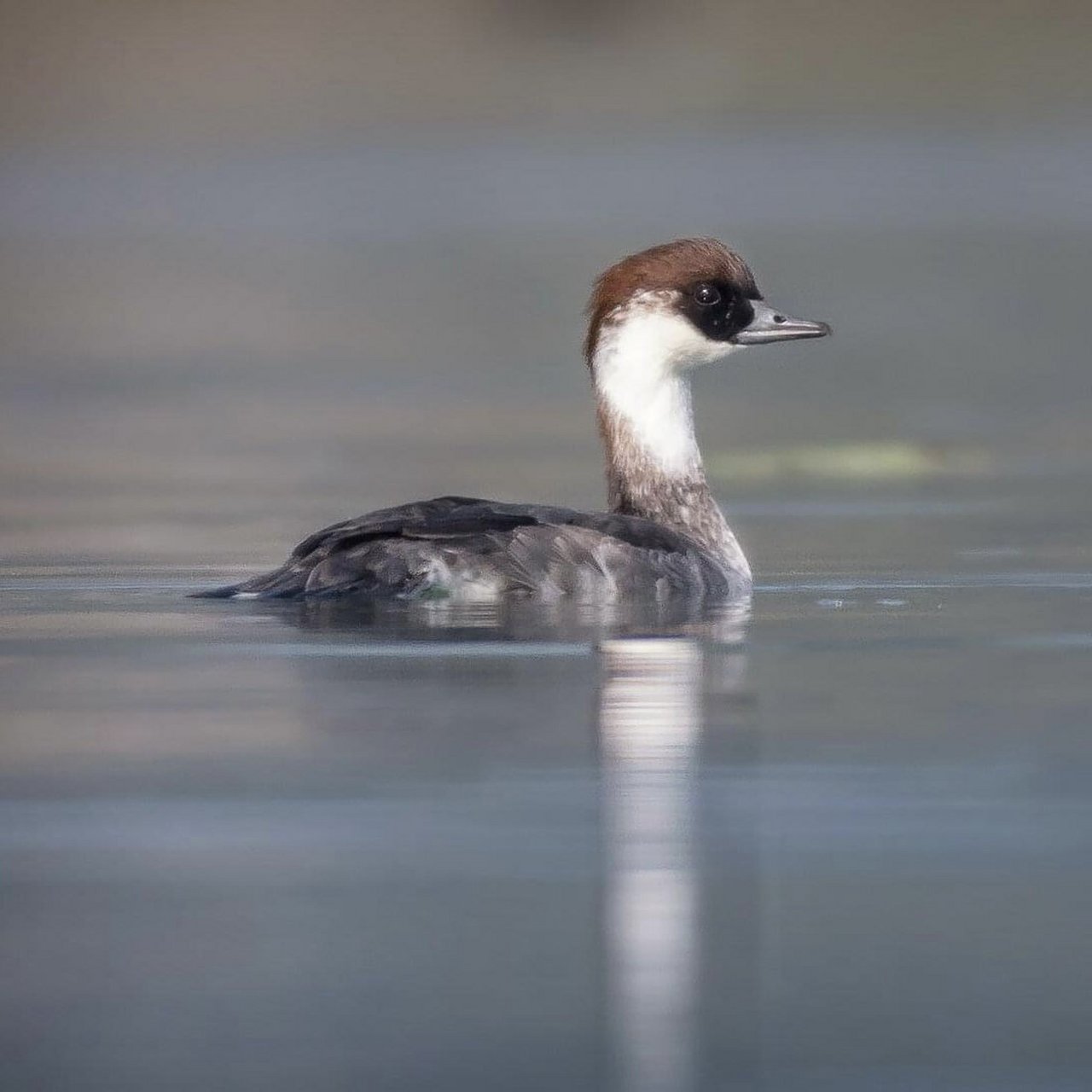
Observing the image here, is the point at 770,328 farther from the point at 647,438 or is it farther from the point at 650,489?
the point at 650,489

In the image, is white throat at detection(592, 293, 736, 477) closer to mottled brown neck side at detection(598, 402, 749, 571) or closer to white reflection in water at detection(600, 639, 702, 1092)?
mottled brown neck side at detection(598, 402, 749, 571)

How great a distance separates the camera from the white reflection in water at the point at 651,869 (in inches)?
166

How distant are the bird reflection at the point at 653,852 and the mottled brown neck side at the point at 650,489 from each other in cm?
299

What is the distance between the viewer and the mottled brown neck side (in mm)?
11422

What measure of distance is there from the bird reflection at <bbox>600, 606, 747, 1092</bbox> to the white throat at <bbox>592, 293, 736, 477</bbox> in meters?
3.23

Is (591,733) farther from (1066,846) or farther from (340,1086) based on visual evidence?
(340,1086)

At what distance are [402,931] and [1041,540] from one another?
7.91 meters

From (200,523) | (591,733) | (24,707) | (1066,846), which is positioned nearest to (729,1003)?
(1066,846)

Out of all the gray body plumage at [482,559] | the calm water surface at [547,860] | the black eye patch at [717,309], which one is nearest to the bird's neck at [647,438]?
the black eye patch at [717,309]

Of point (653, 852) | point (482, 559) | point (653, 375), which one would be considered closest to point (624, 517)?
point (482, 559)

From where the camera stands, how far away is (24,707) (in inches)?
288

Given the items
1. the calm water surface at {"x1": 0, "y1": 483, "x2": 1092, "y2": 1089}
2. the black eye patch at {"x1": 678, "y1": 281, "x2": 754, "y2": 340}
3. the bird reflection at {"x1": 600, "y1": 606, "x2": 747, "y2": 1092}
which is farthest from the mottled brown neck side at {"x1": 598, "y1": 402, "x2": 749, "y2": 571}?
the bird reflection at {"x1": 600, "y1": 606, "x2": 747, "y2": 1092}

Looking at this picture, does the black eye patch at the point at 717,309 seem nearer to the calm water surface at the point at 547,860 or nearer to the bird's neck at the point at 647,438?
the bird's neck at the point at 647,438

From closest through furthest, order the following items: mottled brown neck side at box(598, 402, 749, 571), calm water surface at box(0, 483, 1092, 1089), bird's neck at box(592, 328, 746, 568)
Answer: calm water surface at box(0, 483, 1092, 1089), mottled brown neck side at box(598, 402, 749, 571), bird's neck at box(592, 328, 746, 568)
